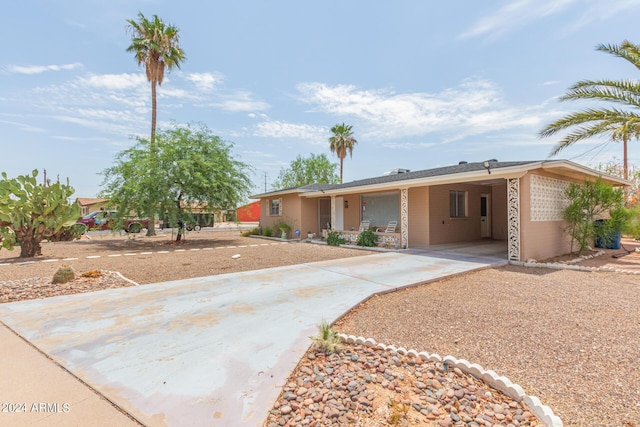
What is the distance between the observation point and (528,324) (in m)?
4.13

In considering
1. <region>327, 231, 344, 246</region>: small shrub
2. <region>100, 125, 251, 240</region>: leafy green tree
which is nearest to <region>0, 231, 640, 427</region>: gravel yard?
<region>100, 125, 251, 240</region>: leafy green tree

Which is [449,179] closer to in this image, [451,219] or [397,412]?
[451,219]

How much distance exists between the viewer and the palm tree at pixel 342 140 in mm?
34656

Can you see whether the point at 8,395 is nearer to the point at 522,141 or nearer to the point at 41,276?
the point at 41,276

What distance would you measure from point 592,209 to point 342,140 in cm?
2694

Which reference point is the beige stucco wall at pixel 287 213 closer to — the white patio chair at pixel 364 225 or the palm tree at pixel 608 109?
the white patio chair at pixel 364 225

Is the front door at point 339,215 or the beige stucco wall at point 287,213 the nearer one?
the front door at point 339,215

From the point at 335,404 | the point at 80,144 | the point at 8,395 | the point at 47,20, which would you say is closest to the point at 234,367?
the point at 335,404

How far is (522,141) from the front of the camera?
658 inches

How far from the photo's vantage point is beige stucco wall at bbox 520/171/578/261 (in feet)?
29.3

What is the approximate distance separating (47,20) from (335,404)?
40.3ft

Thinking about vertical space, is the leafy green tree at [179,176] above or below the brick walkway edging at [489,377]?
above

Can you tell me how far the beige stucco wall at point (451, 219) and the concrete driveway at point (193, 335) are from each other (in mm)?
6139

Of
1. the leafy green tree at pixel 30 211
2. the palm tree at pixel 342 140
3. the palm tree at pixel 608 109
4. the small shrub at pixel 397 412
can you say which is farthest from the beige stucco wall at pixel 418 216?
the palm tree at pixel 342 140
